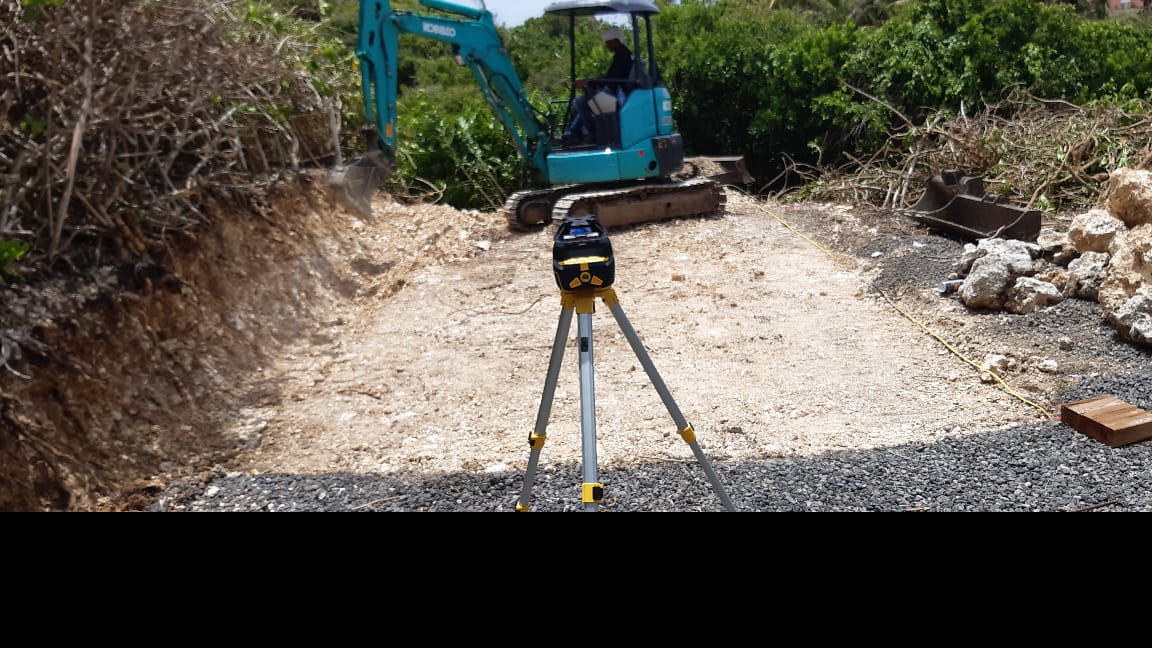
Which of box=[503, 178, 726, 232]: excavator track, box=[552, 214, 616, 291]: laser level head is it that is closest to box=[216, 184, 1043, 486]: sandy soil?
Answer: box=[503, 178, 726, 232]: excavator track

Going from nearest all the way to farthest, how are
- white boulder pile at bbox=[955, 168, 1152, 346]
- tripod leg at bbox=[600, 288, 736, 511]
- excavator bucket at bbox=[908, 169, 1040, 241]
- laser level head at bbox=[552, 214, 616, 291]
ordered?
1. laser level head at bbox=[552, 214, 616, 291]
2. tripod leg at bbox=[600, 288, 736, 511]
3. white boulder pile at bbox=[955, 168, 1152, 346]
4. excavator bucket at bbox=[908, 169, 1040, 241]

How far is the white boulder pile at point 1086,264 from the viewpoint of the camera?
521cm

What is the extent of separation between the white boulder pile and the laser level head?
13.8ft

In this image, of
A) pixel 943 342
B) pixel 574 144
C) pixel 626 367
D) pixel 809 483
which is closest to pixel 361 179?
pixel 574 144

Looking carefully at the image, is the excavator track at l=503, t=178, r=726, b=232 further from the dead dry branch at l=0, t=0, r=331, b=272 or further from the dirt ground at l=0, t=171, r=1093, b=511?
the dead dry branch at l=0, t=0, r=331, b=272

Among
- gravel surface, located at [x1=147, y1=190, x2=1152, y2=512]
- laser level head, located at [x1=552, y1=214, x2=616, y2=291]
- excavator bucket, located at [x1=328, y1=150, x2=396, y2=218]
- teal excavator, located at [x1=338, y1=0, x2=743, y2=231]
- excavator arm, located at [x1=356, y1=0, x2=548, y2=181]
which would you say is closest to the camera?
laser level head, located at [x1=552, y1=214, x2=616, y2=291]

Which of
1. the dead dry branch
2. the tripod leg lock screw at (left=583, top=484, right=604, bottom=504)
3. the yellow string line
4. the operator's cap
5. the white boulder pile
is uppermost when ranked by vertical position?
the operator's cap

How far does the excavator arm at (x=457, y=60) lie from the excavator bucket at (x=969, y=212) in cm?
334

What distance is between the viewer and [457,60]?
26.8 feet

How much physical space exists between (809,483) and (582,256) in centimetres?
174

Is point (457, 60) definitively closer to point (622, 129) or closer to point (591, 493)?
point (622, 129)

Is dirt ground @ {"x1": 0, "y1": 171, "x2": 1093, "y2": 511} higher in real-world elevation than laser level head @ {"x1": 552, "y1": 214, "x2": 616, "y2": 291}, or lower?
lower

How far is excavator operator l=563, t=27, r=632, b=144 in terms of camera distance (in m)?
8.46
